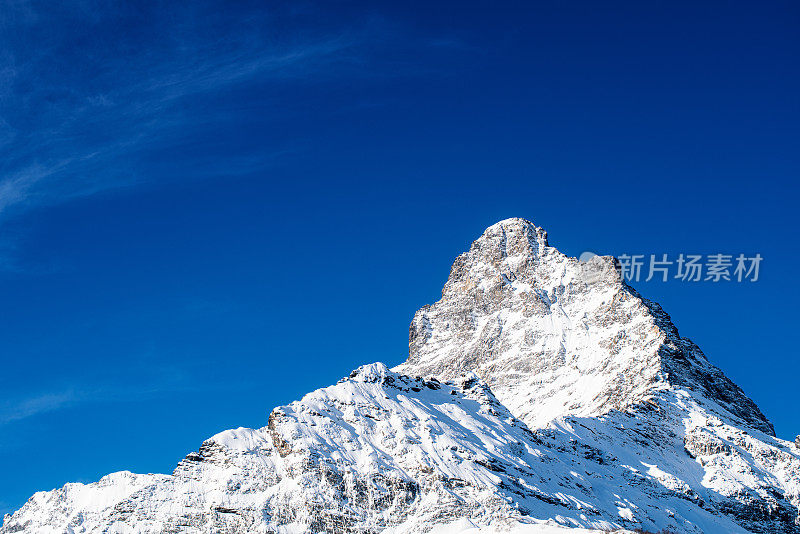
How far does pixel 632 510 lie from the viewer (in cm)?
14800

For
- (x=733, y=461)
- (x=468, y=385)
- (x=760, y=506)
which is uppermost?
(x=468, y=385)

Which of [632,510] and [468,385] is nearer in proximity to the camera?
[632,510]

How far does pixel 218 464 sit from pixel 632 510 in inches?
2582

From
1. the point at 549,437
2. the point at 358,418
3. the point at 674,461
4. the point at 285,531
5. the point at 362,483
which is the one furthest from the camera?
the point at 674,461

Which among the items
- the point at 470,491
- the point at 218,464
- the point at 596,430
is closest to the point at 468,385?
the point at 596,430

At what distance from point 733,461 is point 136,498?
11791 cm

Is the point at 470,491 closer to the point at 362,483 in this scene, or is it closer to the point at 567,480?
the point at 362,483

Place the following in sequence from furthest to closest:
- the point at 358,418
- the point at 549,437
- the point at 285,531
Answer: the point at 549,437
the point at 358,418
the point at 285,531

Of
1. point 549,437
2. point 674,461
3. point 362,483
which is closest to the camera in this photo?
point 362,483

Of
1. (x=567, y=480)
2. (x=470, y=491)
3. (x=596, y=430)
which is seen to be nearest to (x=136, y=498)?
(x=470, y=491)

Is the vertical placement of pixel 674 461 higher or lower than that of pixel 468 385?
lower

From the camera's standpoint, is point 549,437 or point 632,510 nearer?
point 632,510

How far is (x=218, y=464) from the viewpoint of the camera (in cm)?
13312

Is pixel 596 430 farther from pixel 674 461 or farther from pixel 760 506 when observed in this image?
pixel 760 506
